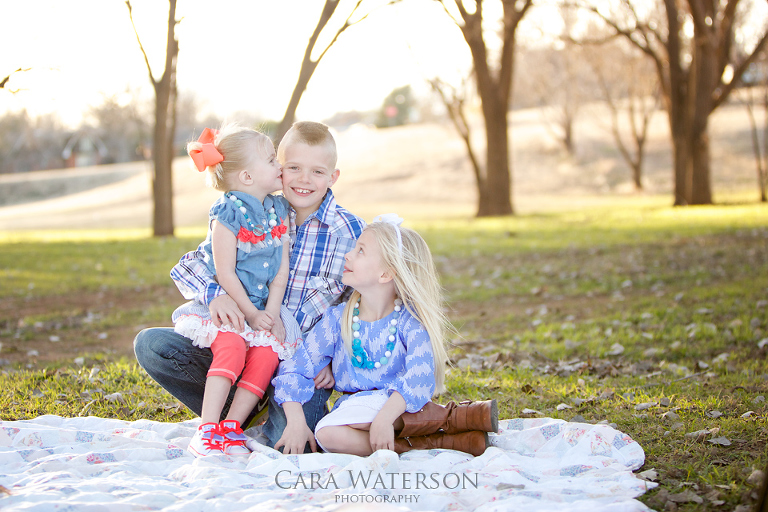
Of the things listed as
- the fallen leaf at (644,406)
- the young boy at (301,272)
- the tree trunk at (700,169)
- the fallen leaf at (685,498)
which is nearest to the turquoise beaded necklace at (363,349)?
the young boy at (301,272)

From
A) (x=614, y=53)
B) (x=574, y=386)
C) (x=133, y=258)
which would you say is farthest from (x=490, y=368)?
(x=614, y=53)

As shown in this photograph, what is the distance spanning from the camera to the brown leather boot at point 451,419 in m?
3.21

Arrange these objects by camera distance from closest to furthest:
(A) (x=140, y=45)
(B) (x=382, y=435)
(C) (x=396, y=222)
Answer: (B) (x=382, y=435), (C) (x=396, y=222), (A) (x=140, y=45)

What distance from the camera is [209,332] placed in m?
3.31

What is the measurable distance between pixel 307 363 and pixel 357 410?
39 centimetres

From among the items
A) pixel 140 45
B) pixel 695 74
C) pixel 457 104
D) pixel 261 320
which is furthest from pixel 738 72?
pixel 261 320

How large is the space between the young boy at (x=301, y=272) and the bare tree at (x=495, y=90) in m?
A: 13.6

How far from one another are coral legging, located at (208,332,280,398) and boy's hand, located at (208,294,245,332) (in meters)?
0.06

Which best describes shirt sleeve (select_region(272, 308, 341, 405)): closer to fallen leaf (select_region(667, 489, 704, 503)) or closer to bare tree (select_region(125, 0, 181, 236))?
fallen leaf (select_region(667, 489, 704, 503))

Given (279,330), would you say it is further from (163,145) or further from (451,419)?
(163,145)

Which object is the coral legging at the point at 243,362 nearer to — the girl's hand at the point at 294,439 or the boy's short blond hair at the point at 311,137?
the girl's hand at the point at 294,439

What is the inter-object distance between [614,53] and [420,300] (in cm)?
2698

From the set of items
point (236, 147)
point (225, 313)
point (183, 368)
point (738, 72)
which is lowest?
point (183, 368)

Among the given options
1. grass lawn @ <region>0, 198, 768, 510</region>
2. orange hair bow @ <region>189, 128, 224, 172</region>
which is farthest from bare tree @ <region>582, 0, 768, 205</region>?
orange hair bow @ <region>189, 128, 224, 172</region>
